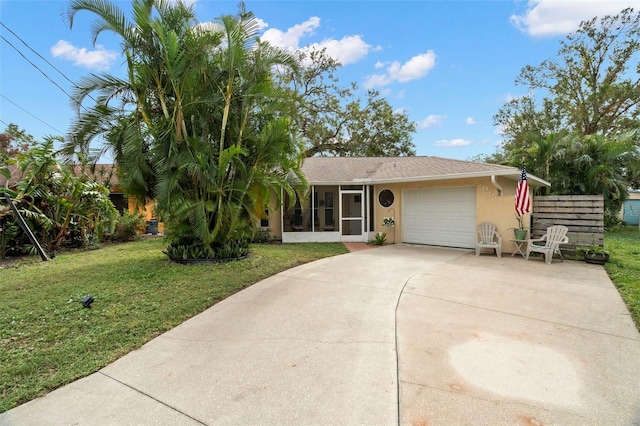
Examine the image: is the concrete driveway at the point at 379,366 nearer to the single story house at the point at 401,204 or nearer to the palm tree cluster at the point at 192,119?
the palm tree cluster at the point at 192,119

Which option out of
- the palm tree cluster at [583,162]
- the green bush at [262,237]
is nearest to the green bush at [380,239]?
the green bush at [262,237]

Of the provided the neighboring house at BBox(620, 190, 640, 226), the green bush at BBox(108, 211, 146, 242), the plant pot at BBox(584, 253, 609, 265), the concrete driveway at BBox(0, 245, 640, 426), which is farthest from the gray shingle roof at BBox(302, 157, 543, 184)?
the neighboring house at BBox(620, 190, 640, 226)

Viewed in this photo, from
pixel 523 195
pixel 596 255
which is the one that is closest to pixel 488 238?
pixel 523 195

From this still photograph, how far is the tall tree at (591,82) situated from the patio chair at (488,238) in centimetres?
1390

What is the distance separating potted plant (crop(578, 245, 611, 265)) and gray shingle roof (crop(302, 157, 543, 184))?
8.06 feet

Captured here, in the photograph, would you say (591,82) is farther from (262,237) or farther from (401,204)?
(262,237)

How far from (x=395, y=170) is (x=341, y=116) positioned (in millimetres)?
13596

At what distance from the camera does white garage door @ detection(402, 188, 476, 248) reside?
35.3ft

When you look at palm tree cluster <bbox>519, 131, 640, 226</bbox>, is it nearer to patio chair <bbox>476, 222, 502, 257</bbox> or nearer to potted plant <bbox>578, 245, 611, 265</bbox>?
patio chair <bbox>476, 222, 502, 257</bbox>

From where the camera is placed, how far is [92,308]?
4910 millimetres

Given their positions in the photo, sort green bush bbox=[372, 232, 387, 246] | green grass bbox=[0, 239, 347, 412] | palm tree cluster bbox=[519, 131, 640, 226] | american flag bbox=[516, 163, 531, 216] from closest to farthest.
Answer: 1. green grass bbox=[0, 239, 347, 412]
2. american flag bbox=[516, 163, 531, 216]
3. green bush bbox=[372, 232, 387, 246]
4. palm tree cluster bbox=[519, 131, 640, 226]

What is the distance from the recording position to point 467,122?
23.6m

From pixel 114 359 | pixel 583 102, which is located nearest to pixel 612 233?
pixel 583 102

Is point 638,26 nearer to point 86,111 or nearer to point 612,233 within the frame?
point 612,233
